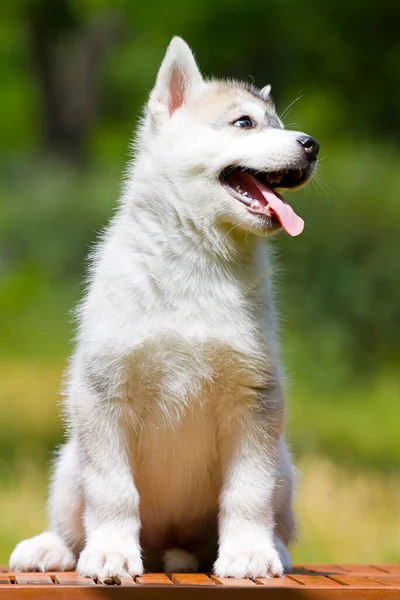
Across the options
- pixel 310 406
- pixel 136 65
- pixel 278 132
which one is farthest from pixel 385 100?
pixel 278 132

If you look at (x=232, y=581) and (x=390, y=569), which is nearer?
(x=232, y=581)

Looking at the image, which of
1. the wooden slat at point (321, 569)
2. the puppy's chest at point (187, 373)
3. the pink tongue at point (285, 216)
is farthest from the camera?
the wooden slat at point (321, 569)

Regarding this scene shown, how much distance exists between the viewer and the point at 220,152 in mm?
4020

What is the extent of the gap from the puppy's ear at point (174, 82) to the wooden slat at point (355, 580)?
1904mm

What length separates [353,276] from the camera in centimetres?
1106

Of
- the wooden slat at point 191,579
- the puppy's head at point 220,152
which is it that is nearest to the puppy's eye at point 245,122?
the puppy's head at point 220,152

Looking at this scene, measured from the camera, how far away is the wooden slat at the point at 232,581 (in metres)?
3.50

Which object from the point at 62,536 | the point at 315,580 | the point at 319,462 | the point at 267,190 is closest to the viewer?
the point at 315,580

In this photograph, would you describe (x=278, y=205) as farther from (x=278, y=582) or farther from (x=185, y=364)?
(x=278, y=582)

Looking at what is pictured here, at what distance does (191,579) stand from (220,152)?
157 cm

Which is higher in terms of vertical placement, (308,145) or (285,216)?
(308,145)

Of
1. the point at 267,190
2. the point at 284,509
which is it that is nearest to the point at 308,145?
the point at 267,190

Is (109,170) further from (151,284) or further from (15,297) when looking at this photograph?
(151,284)

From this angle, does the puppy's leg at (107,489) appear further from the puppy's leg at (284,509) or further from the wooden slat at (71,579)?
the puppy's leg at (284,509)
